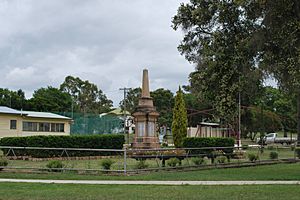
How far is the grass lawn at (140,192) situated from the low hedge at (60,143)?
12081 mm

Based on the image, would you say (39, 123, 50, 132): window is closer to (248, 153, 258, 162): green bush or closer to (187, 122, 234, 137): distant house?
(187, 122, 234, 137): distant house

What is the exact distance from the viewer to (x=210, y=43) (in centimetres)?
1997

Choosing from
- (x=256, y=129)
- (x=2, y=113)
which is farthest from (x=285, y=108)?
(x=2, y=113)

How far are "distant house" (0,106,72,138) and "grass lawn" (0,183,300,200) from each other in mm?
26254

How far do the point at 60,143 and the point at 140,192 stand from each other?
696 inches

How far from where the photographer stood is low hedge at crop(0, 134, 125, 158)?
2723 centimetres

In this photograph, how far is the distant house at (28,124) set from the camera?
130ft

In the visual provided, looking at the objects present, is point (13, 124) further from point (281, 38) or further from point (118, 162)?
point (281, 38)

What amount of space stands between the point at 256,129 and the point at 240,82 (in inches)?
2032

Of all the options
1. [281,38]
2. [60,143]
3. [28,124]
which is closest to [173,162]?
[281,38]

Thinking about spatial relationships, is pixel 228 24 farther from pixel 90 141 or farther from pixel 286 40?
pixel 90 141

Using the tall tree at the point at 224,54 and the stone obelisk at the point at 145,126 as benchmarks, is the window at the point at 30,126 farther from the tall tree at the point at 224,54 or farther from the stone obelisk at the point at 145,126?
the tall tree at the point at 224,54

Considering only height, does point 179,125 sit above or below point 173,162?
above

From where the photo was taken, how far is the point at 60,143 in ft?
96.1
